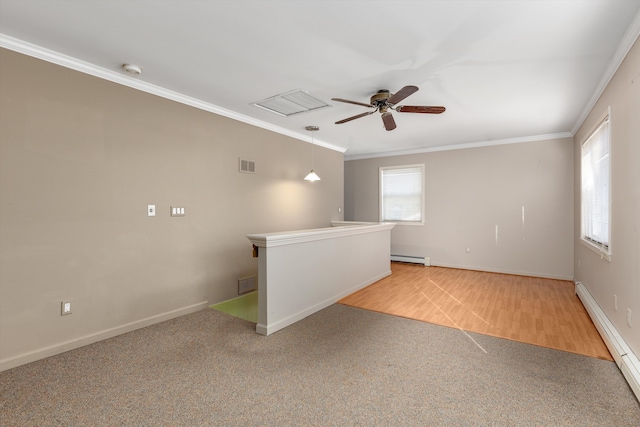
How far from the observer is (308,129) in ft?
17.1

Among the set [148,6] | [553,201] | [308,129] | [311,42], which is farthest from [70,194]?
[553,201]

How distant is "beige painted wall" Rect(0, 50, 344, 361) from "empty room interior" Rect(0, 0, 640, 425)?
0.06 feet

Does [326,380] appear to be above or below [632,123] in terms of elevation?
below

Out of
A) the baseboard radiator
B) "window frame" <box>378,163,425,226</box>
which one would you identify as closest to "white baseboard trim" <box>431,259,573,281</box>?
the baseboard radiator

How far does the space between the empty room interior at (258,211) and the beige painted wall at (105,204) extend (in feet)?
0.06

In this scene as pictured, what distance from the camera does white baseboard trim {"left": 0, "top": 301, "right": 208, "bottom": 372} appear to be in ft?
8.10

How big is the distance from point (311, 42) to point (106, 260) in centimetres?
281

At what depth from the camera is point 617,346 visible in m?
2.54

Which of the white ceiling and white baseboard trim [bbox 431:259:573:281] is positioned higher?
the white ceiling

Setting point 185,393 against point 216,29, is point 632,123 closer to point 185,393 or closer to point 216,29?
point 216,29

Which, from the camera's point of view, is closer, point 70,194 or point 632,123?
point 632,123

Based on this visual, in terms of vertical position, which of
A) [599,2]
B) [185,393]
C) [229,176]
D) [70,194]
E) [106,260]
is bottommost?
[185,393]

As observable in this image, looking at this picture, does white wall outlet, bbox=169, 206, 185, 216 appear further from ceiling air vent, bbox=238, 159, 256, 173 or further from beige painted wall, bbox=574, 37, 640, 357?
beige painted wall, bbox=574, 37, 640, 357

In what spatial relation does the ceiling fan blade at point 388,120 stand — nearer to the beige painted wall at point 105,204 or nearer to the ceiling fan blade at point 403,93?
the ceiling fan blade at point 403,93
